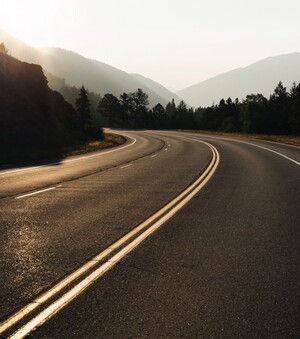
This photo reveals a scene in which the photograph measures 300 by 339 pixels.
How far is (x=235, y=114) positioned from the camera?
123 metres

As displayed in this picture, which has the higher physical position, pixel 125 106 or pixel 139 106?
pixel 139 106


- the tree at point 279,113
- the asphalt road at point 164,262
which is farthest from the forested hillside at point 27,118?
the tree at point 279,113

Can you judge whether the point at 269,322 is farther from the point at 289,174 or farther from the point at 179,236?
the point at 289,174

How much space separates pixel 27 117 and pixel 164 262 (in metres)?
31.2

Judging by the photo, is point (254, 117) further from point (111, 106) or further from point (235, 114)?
point (111, 106)

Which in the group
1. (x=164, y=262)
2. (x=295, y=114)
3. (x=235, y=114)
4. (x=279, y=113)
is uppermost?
(x=295, y=114)

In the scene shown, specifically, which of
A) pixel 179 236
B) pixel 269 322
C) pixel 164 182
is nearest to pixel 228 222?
pixel 179 236

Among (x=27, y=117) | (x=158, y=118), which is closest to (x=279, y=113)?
(x=158, y=118)

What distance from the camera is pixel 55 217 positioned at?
8742mm

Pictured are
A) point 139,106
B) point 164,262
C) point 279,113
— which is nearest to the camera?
point 164,262

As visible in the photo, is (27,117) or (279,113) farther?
(279,113)

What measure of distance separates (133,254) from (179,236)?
1.29 m

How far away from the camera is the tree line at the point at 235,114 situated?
97.2 m

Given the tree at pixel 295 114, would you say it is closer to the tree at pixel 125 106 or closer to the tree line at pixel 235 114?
the tree line at pixel 235 114
